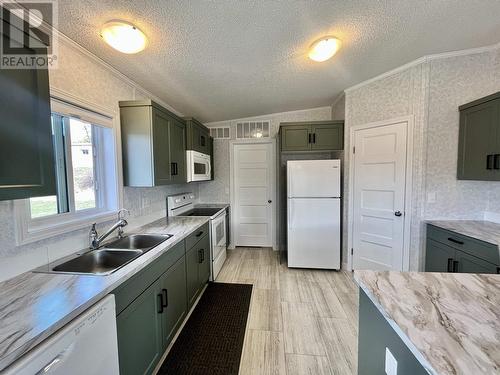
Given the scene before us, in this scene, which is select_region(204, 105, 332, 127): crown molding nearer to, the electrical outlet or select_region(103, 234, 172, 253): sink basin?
select_region(103, 234, 172, 253): sink basin

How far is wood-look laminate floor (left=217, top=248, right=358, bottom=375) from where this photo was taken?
5.42 feet

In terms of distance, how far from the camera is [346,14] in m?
1.55

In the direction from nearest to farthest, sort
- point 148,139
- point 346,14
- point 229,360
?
point 346,14
point 229,360
point 148,139

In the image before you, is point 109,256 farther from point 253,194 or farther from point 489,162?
point 489,162

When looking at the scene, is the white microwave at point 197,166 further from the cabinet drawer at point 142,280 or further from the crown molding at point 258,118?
the cabinet drawer at point 142,280

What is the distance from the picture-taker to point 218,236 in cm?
318

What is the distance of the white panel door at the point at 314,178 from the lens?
3.04 m

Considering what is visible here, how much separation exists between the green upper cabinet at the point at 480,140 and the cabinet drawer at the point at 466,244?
62 cm

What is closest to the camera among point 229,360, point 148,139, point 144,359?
A: point 144,359

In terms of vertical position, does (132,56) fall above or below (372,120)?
above

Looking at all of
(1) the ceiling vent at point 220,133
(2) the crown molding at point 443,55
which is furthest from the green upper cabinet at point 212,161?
(2) the crown molding at point 443,55

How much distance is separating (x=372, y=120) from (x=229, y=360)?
307 cm

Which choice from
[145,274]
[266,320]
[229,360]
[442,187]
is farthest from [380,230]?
[145,274]

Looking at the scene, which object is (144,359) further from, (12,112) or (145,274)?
Answer: (12,112)
